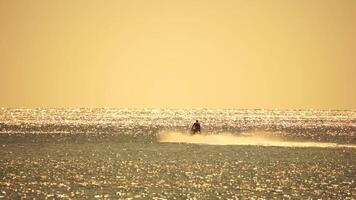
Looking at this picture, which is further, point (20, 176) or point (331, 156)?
point (331, 156)

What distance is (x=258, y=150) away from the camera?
11900cm

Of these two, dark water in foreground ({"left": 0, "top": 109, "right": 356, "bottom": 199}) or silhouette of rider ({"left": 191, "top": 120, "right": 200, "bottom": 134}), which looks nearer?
dark water in foreground ({"left": 0, "top": 109, "right": 356, "bottom": 199})

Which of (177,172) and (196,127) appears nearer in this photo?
(177,172)

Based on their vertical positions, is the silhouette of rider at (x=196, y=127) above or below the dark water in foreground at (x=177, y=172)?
above

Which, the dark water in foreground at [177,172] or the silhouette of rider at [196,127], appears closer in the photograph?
the dark water in foreground at [177,172]

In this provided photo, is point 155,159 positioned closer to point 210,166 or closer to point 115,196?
point 210,166

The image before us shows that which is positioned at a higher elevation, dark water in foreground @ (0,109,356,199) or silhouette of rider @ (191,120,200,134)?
silhouette of rider @ (191,120,200,134)

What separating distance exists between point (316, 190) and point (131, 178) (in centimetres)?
2163

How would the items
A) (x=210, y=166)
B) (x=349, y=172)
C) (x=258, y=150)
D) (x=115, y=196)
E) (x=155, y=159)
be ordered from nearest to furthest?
(x=115, y=196) → (x=349, y=172) → (x=210, y=166) → (x=155, y=159) → (x=258, y=150)

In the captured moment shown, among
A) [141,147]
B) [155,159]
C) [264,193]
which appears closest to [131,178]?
[264,193]

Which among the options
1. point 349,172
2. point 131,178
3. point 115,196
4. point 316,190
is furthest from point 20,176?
point 349,172

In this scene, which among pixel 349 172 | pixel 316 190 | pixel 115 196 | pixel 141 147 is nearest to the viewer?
pixel 115 196

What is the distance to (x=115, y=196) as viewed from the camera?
204 feet

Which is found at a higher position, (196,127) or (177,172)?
(196,127)
